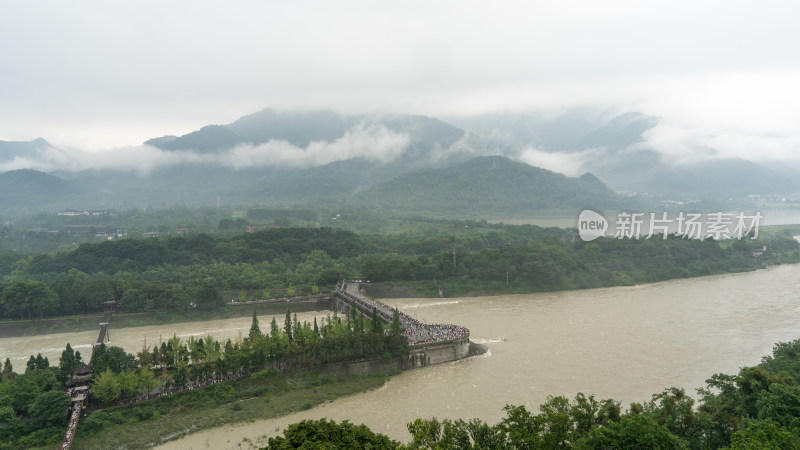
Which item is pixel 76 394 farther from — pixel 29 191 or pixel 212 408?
pixel 29 191

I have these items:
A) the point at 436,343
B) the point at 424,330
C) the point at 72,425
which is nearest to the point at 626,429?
the point at 436,343

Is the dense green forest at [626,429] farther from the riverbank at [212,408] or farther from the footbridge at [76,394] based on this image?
the footbridge at [76,394]

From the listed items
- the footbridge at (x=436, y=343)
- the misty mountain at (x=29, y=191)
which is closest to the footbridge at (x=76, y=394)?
the footbridge at (x=436, y=343)

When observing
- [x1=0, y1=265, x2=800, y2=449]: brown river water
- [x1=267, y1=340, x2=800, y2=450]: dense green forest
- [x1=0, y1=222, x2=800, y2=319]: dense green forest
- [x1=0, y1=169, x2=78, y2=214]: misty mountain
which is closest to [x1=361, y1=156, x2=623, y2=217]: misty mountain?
[x1=0, y1=222, x2=800, y2=319]: dense green forest

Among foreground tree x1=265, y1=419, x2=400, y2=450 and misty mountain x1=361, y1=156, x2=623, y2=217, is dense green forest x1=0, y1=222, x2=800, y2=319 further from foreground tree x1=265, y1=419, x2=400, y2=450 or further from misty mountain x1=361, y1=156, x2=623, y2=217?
misty mountain x1=361, y1=156, x2=623, y2=217

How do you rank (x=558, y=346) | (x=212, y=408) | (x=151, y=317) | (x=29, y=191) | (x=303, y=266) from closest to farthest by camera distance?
(x=212, y=408), (x=558, y=346), (x=151, y=317), (x=303, y=266), (x=29, y=191)
